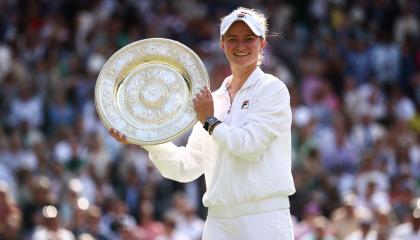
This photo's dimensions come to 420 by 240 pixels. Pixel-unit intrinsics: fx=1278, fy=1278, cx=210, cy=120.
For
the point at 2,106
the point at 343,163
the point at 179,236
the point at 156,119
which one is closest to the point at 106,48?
the point at 2,106

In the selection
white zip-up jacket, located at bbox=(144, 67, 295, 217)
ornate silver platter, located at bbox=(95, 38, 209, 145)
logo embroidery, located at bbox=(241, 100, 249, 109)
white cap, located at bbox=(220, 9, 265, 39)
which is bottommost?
white zip-up jacket, located at bbox=(144, 67, 295, 217)

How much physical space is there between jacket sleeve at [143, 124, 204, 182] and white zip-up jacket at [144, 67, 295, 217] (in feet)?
0.72

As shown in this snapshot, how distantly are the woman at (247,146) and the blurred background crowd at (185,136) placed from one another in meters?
4.98

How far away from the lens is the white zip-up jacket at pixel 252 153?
297 inches

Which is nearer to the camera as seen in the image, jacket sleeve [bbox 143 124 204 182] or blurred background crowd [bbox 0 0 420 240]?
jacket sleeve [bbox 143 124 204 182]

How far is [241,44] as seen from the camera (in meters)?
7.77

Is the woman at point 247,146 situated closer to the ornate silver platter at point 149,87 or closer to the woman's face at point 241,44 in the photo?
the woman's face at point 241,44

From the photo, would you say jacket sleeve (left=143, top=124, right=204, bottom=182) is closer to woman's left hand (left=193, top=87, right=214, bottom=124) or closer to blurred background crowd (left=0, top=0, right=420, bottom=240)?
woman's left hand (left=193, top=87, right=214, bottom=124)

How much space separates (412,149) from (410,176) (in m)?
0.86

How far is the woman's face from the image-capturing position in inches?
306

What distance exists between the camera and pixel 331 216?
15.6m

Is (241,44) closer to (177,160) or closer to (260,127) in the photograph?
(260,127)

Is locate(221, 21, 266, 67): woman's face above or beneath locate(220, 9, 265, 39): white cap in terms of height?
beneath

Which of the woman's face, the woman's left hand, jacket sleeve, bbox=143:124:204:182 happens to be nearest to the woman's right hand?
jacket sleeve, bbox=143:124:204:182
